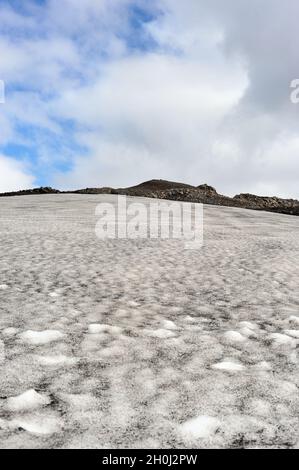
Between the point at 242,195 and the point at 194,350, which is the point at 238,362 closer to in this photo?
the point at 194,350

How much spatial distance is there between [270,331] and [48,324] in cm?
254

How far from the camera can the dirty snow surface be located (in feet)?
9.32

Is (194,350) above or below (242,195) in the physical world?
below

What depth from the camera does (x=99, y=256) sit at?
9.77m

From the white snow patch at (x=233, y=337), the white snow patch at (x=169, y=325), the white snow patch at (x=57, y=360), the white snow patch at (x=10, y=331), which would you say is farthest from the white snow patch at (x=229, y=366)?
the white snow patch at (x=10, y=331)

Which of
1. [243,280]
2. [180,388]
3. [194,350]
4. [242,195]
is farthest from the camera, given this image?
[242,195]

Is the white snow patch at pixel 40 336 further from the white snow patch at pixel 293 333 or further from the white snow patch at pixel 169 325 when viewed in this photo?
the white snow patch at pixel 293 333

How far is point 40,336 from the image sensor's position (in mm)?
4434

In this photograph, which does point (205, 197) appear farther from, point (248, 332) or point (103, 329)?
point (103, 329)

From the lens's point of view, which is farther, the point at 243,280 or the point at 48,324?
the point at 243,280

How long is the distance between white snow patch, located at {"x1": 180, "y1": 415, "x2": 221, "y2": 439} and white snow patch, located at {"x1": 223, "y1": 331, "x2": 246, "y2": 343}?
163 centimetres

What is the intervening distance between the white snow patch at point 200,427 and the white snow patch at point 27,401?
1044 millimetres

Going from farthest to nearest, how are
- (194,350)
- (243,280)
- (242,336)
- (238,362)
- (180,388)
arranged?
(243,280), (242,336), (194,350), (238,362), (180,388)

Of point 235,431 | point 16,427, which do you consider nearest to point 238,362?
point 235,431
